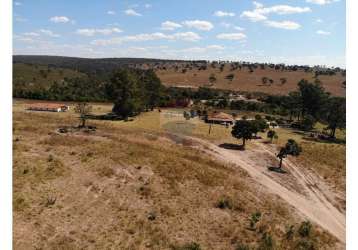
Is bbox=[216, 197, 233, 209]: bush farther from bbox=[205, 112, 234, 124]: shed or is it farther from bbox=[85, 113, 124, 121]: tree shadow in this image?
bbox=[85, 113, 124, 121]: tree shadow

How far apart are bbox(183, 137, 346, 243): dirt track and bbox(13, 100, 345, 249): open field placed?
88cm

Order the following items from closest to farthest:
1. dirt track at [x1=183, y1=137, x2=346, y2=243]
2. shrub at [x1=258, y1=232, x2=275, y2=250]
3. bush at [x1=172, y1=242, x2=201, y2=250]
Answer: bush at [x1=172, y1=242, x2=201, y2=250]
shrub at [x1=258, y1=232, x2=275, y2=250]
dirt track at [x1=183, y1=137, x2=346, y2=243]

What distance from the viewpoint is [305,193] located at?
41.3 metres

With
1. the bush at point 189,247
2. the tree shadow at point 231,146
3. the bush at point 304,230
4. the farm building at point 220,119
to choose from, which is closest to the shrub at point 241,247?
the bush at point 189,247

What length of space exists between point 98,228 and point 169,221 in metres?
6.16

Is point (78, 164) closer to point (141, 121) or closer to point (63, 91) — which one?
point (141, 121)

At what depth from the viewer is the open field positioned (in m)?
23.8

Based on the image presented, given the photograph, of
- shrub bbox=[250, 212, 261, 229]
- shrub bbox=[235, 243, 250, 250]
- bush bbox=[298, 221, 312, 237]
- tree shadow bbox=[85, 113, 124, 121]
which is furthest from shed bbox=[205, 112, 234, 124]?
shrub bbox=[235, 243, 250, 250]

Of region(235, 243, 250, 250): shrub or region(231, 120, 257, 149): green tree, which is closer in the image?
region(235, 243, 250, 250): shrub

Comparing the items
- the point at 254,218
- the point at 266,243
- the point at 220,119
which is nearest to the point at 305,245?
the point at 266,243

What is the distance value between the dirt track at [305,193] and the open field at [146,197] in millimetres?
879

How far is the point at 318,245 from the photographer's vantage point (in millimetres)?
25812

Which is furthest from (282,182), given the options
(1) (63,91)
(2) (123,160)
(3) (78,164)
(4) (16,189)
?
(1) (63,91)

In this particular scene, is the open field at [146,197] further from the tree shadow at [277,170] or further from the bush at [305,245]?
the tree shadow at [277,170]
